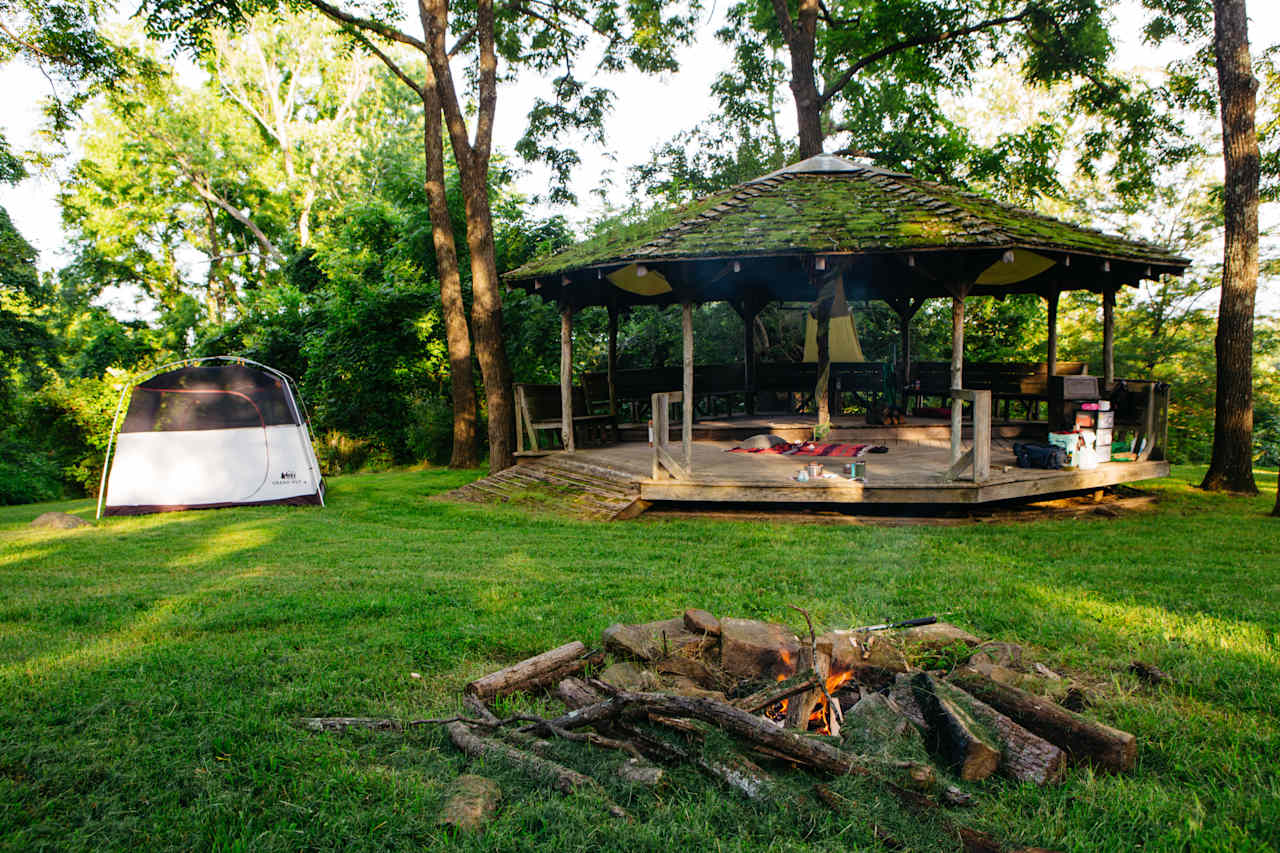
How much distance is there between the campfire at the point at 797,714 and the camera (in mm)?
2574

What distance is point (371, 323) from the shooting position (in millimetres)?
16031

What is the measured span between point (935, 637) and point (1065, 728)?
3.31ft

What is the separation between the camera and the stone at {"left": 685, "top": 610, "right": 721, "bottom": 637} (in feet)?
12.4

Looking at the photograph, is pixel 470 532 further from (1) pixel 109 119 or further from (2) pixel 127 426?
(1) pixel 109 119

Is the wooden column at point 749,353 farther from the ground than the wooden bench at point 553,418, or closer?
farther from the ground

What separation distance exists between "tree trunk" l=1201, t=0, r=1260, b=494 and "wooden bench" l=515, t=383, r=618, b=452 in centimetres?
903

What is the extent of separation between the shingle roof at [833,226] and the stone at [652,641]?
5.98m

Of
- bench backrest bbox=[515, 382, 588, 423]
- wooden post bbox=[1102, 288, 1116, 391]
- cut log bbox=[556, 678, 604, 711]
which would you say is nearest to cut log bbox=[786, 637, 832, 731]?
cut log bbox=[556, 678, 604, 711]

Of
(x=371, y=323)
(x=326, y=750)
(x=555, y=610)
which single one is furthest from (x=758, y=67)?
(x=326, y=750)

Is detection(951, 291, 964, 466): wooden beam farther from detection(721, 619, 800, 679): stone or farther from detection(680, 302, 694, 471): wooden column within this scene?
detection(721, 619, 800, 679): stone

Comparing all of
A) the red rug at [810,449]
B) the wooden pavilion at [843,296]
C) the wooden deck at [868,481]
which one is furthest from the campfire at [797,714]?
the red rug at [810,449]

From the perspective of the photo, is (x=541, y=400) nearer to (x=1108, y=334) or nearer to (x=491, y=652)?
(x=491, y=652)

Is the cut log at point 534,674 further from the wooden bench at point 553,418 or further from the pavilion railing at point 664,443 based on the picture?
the wooden bench at point 553,418

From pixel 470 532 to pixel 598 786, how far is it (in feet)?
19.6
